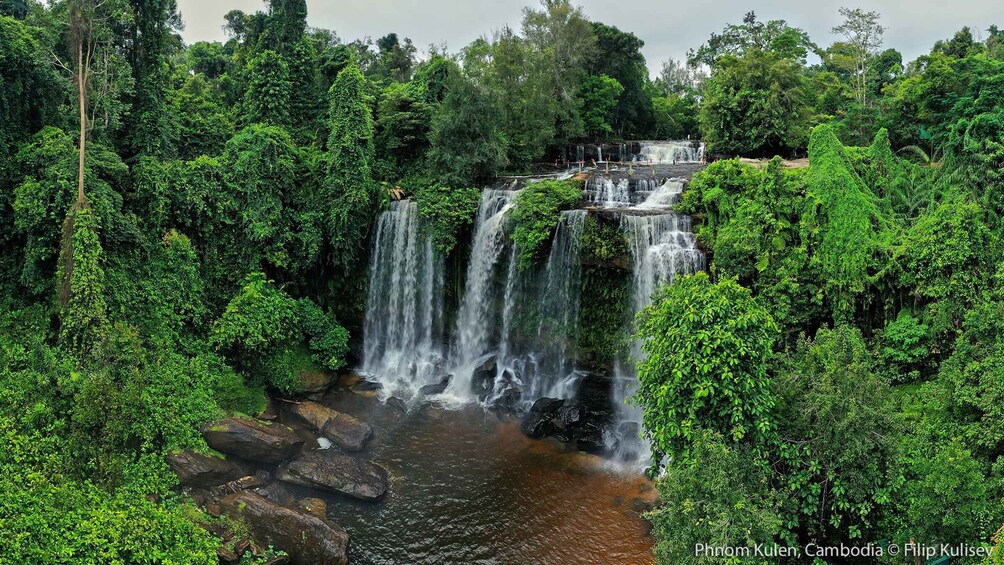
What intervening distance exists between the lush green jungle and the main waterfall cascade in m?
0.83

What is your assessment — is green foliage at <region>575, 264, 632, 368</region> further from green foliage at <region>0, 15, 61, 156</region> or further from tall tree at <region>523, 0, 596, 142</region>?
green foliage at <region>0, 15, 61, 156</region>

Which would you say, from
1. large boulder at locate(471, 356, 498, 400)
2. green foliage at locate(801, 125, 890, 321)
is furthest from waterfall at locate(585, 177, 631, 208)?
large boulder at locate(471, 356, 498, 400)

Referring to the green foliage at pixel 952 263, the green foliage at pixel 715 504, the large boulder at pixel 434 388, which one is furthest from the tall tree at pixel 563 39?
the green foliage at pixel 715 504

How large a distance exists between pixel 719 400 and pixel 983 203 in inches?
353

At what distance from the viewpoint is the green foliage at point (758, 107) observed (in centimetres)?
2336

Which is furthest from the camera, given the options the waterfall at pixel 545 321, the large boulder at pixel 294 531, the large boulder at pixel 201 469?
the waterfall at pixel 545 321

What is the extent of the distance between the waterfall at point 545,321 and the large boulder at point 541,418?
1.01 metres

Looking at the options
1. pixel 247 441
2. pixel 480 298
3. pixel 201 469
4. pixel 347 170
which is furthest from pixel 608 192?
pixel 201 469

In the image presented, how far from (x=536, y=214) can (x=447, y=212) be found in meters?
3.35

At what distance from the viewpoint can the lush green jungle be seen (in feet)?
29.3

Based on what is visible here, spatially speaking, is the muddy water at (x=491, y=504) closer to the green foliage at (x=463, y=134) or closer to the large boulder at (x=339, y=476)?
the large boulder at (x=339, y=476)

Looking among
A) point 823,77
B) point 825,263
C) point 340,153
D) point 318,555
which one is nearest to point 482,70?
point 340,153

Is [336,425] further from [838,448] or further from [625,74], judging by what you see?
[625,74]

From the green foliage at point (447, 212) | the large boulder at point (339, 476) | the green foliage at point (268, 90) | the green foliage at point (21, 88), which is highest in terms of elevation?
the green foliage at point (268, 90)
